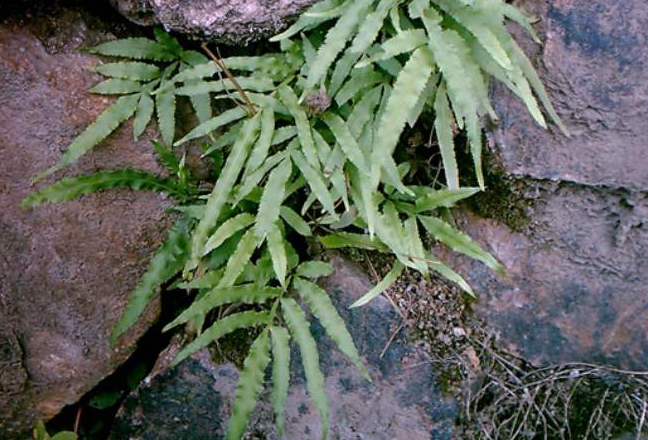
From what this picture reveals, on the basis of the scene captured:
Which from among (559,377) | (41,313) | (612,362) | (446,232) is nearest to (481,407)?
(559,377)

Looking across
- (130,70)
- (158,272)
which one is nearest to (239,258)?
(158,272)

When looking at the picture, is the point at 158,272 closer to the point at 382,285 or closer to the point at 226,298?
the point at 226,298

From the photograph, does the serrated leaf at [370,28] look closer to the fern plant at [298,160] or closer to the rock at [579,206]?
the fern plant at [298,160]

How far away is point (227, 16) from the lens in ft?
7.07

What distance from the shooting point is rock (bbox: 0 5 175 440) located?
2199 mm

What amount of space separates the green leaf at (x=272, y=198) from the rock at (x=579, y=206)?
0.66 m

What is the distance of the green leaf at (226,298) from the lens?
82.0 inches

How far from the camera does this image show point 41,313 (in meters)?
2.28

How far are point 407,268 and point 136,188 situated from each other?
1.00 m

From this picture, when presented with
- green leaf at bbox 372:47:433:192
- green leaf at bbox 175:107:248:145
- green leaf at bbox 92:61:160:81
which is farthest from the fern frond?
green leaf at bbox 92:61:160:81

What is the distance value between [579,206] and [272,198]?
1024 millimetres

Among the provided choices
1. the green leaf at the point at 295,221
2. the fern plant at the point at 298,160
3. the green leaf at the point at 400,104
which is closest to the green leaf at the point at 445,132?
the fern plant at the point at 298,160

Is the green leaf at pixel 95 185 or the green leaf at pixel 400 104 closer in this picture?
the green leaf at pixel 400 104

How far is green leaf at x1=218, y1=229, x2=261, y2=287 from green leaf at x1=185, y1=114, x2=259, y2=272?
0.11 m
